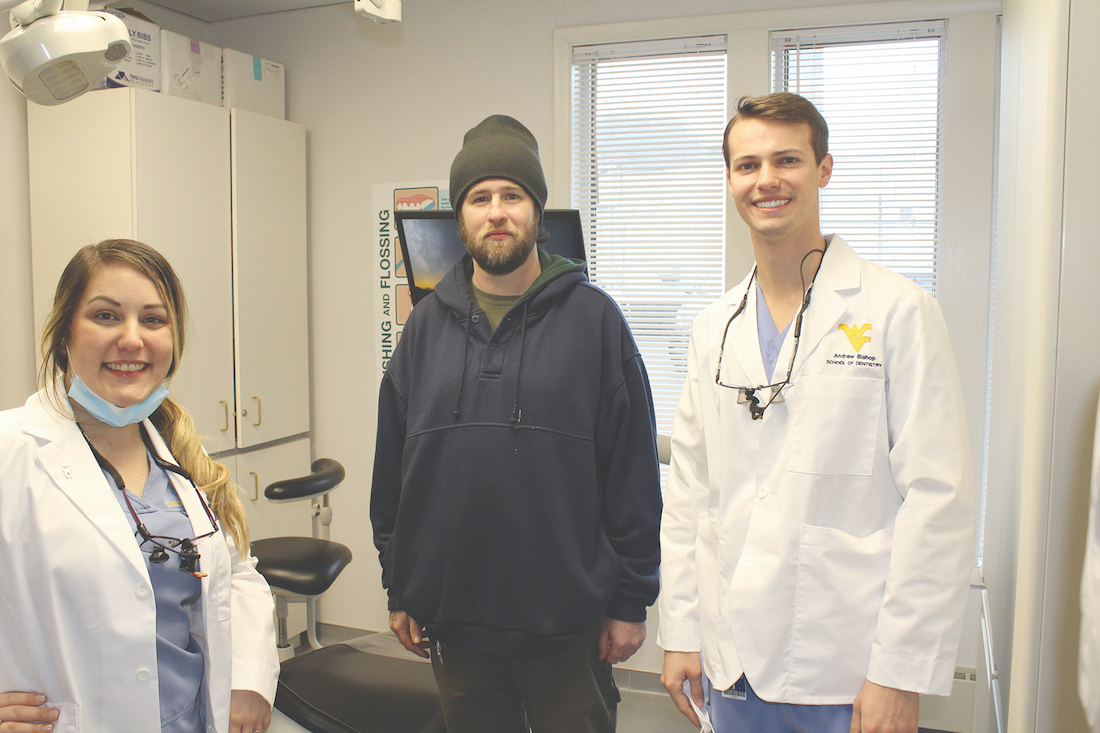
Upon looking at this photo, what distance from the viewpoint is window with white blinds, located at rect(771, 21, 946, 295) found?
2.58 meters

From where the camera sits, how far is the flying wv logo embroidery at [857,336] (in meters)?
1.28

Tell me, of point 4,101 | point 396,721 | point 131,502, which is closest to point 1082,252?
point 131,502

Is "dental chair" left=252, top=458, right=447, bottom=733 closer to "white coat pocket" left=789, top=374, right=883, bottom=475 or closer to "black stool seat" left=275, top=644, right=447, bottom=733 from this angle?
"black stool seat" left=275, top=644, right=447, bottom=733

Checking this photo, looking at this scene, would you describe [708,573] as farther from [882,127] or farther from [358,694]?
[882,127]

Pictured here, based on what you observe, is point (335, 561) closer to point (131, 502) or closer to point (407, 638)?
point (407, 638)

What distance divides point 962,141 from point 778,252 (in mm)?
1606

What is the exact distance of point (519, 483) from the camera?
1517mm

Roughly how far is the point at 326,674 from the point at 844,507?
58.9 inches

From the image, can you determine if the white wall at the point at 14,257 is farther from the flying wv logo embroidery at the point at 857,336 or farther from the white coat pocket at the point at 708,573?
the flying wv logo embroidery at the point at 857,336

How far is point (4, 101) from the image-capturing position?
2.62m

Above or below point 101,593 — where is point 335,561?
below

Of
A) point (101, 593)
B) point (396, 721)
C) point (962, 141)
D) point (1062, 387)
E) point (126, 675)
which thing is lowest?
point (396, 721)

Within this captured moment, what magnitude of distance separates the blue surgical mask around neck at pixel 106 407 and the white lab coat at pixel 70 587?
4 centimetres

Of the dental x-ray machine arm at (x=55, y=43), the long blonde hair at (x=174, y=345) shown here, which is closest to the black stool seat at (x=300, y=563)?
the long blonde hair at (x=174, y=345)
